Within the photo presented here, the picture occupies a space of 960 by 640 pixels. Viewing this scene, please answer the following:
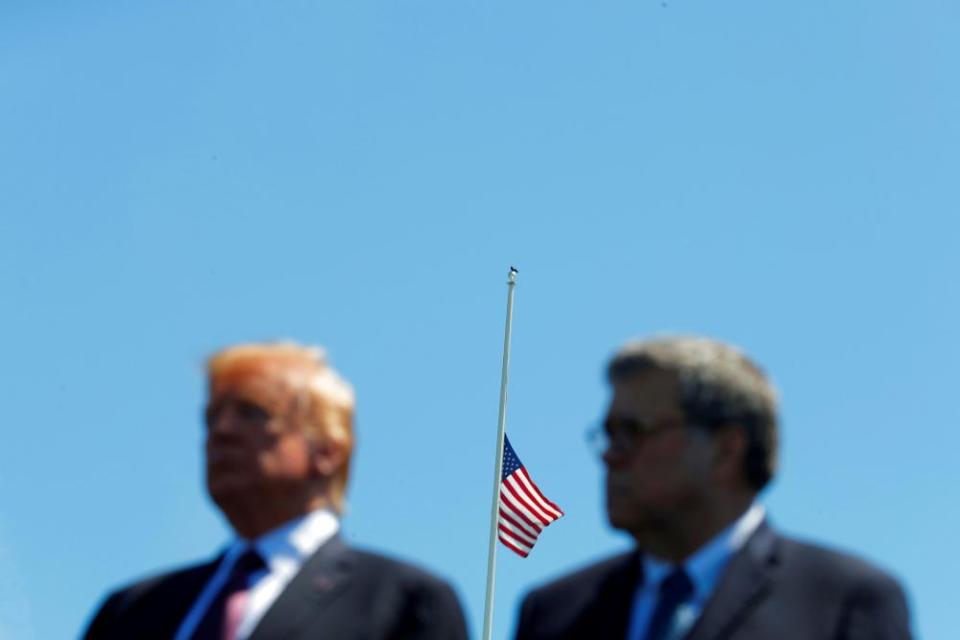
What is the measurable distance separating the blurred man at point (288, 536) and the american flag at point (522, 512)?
14.7m

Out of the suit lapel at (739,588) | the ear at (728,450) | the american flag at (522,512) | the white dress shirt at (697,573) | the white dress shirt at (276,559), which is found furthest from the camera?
the american flag at (522,512)

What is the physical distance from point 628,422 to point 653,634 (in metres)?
0.63

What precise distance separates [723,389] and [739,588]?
583 millimetres

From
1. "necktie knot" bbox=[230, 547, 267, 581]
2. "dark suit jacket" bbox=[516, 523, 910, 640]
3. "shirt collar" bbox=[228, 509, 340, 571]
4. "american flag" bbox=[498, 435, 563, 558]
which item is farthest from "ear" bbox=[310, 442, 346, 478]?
"american flag" bbox=[498, 435, 563, 558]

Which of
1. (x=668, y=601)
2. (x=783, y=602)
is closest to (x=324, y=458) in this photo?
(x=668, y=601)

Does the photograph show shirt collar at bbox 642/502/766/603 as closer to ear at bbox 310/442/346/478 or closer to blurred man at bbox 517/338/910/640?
blurred man at bbox 517/338/910/640

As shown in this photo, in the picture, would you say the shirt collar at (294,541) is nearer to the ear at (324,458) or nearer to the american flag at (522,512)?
the ear at (324,458)

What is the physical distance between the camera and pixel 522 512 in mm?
19938

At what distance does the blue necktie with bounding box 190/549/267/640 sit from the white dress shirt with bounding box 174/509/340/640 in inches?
0.8

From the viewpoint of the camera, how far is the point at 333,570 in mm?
4887

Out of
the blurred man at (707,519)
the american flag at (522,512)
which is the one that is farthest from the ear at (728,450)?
the american flag at (522,512)

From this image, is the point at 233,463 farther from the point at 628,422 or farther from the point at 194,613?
the point at 628,422

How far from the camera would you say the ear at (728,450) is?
4.59m

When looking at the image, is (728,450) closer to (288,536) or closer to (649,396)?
(649,396)
